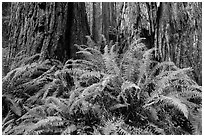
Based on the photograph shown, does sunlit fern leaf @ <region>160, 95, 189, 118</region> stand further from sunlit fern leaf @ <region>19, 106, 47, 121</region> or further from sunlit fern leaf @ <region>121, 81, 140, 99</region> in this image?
sunlit fern leaf @ <region>19, 106, 47, 121</region>

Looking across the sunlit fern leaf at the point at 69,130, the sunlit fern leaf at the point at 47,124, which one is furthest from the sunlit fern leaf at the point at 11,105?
the sunlit fern leaf at the point at 69,130

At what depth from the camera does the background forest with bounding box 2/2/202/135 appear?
349 cm

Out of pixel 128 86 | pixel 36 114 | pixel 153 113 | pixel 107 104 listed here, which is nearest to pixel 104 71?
pixel 107 104

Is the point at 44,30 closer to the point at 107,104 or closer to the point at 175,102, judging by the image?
the point at 107,104

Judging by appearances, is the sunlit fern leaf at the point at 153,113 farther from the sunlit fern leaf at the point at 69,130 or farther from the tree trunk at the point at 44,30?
the tree trunk at the point at 44,30

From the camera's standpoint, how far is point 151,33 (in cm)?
468

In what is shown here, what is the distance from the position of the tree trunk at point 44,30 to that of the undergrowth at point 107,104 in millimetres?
531

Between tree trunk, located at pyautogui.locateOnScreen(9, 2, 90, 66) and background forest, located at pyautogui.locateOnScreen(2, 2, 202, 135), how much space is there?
16 mm

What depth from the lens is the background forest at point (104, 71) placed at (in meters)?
3.49

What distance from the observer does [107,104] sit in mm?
3645

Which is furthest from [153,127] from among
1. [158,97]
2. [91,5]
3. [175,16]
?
[91,5]

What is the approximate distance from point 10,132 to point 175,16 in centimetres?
313

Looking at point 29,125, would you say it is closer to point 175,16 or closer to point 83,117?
point 83,117

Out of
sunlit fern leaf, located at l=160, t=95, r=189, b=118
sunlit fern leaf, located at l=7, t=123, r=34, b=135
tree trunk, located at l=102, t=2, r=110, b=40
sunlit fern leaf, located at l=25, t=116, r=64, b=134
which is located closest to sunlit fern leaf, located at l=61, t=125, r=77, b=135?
sunlit fern leaf, located at l=25, t=116, r=64, b=134
